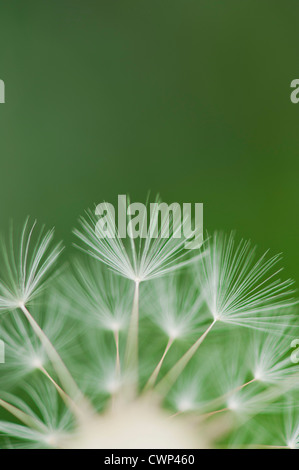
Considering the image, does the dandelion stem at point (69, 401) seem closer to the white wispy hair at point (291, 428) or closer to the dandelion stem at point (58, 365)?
the dandelion stem at point (58, 365)

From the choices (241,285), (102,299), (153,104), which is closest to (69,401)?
(102,299)

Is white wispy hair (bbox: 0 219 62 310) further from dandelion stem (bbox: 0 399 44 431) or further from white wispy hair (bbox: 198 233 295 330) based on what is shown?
white wispy hair (bbox: 198 233 295 330)

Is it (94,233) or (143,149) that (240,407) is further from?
(143,149)

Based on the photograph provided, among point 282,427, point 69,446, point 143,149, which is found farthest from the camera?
point 143,149

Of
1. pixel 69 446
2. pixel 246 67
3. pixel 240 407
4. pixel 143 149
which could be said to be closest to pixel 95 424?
pixel 69 446

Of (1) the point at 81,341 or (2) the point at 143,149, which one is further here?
(2) the point at 143,149

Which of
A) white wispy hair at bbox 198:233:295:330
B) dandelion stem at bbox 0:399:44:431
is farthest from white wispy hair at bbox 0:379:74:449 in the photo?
white wispy hair at bbox 198:233:295:330

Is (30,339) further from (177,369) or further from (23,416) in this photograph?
(177,369)

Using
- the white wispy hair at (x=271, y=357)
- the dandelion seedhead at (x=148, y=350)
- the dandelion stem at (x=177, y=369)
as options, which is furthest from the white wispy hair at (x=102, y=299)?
the white wispy hair at (x=271, y=357)
